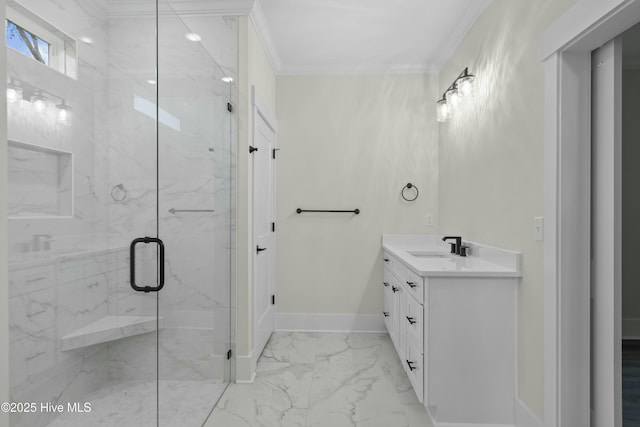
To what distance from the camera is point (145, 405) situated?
1.54m

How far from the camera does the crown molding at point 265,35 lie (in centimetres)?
254

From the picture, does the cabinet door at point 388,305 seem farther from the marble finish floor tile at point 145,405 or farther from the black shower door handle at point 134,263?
the black shower door handle at point 134,263

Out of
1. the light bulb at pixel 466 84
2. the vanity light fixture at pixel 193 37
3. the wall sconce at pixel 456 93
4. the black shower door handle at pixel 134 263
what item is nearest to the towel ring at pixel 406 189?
the wall sconce at pixel 456 93

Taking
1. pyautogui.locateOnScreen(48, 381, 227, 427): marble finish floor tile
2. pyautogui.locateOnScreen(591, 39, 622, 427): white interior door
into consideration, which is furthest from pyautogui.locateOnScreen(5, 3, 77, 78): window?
pyautogui.locateOnScreen(591, 39, 622, 427): white interior door

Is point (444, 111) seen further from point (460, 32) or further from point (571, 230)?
point (571, 230)

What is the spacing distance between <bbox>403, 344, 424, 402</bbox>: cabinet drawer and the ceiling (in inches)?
89.2

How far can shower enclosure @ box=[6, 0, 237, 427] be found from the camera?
3.18 ft

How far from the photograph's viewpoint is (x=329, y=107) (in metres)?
3.58

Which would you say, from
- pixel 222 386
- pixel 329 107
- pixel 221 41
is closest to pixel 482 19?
pixel 329 107

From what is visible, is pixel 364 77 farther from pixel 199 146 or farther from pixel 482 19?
pixel 199 146

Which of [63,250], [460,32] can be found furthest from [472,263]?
[63,250]

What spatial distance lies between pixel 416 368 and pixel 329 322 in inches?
61.3

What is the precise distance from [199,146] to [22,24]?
1124mm

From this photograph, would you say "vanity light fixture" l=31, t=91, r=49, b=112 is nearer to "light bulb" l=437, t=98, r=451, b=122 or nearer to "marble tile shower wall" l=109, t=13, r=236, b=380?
"marble tile shower wall" l=109, t=13, r=236, b=380
